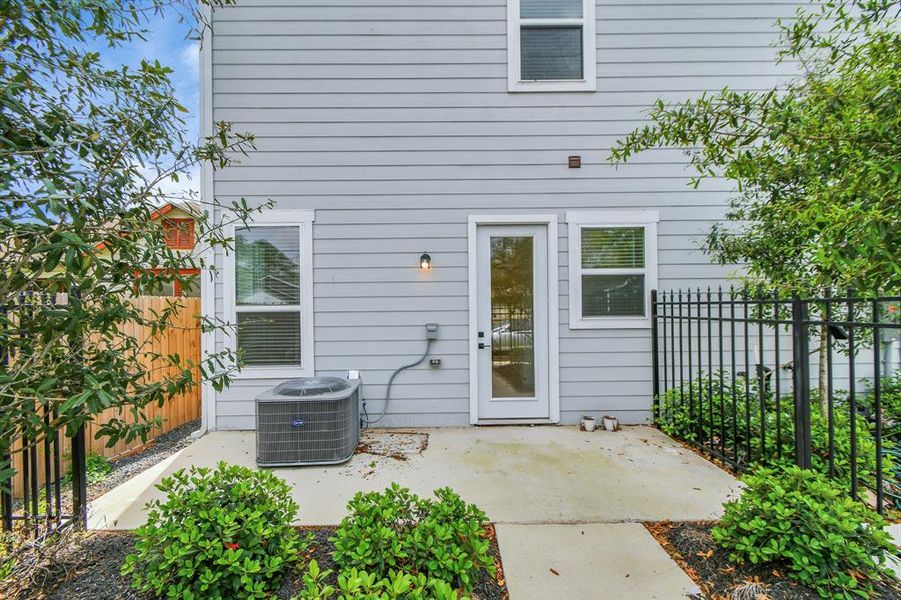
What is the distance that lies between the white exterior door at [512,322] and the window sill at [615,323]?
43cm

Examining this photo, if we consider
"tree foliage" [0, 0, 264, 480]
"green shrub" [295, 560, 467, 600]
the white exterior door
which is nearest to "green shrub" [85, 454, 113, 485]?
"tree foliage" [0, 0, 264, 480]

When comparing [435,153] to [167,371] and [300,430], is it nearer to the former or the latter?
[300,430]

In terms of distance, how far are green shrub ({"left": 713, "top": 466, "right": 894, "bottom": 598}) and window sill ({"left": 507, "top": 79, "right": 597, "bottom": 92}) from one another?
381cm

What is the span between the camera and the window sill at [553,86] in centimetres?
421

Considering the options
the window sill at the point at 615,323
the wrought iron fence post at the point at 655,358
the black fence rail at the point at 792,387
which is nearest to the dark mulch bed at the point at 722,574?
the black fence rail at the point at 792,387

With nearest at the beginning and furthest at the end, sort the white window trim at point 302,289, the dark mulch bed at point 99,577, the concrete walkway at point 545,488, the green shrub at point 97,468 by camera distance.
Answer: the dark mulch bed at point 99,577 < the concrete walkway at point 545,488 < the green shrub at point 97,468 < the white window trim at point 302,289

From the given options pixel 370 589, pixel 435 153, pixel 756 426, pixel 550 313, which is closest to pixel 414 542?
pixel 370 589

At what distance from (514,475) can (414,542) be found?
152 cm

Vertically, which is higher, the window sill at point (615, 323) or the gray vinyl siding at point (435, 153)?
the gray vinyl siding at point (435, 153)

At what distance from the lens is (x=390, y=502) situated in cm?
→ 190

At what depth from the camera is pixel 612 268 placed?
14.0 feet

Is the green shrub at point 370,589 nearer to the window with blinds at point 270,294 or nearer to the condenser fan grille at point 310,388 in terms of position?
the condenser fan grille at point 310,388

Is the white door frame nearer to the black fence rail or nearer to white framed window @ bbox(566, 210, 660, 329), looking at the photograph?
white framed window @ bbox(566, 210, 660, 329)

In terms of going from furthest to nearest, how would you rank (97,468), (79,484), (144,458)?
1. (144,458)
2. (97,468)
3. (79,484)
